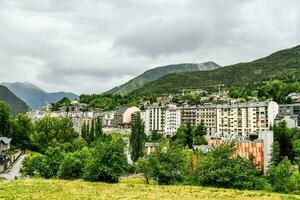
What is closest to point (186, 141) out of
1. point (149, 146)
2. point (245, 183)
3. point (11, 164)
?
point (149, 146)

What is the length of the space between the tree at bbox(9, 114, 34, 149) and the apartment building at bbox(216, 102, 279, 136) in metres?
77.6

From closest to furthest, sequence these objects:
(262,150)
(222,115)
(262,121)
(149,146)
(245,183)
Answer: (245,183) → (262,150) → (149,146) → (262,121) → (222,115)

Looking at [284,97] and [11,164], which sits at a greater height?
[284,97]

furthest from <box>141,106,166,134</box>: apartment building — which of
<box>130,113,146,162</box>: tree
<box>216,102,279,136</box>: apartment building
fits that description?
<box>130,113,146,162</box>: tree

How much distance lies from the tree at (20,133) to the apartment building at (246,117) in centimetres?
7763

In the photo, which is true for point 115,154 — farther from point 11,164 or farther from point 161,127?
point 161,127

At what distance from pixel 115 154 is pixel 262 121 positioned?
4030 inches

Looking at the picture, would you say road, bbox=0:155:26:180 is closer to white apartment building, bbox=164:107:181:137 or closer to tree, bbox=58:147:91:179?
tree, bbox=58:147:91:179

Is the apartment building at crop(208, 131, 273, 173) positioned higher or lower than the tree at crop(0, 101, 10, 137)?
lower

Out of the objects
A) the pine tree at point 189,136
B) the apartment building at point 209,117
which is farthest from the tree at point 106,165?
the apartment building at point 209,117

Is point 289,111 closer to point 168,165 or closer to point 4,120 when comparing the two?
point 4,120

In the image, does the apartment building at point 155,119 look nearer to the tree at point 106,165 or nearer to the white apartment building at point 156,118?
the white apartment building at point 156,118

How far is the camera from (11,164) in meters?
92.4

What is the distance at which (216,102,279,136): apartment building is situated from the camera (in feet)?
500
